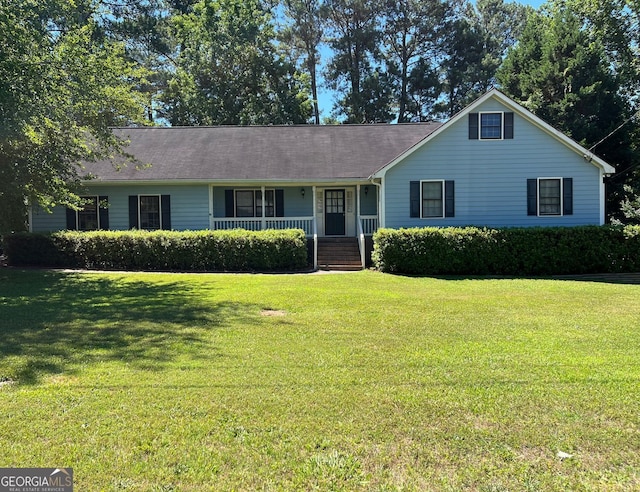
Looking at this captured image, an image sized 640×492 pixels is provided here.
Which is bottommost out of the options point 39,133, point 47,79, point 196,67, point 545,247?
point 545,247

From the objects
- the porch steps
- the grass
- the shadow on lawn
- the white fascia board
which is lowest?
the grass

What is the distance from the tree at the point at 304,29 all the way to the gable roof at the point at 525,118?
21.9 m

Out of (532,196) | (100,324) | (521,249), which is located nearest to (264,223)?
(521,249)

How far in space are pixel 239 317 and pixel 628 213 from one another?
1975cm

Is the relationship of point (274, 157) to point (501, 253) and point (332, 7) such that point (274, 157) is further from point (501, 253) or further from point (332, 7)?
point (332, 7)

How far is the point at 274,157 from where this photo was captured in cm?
1888

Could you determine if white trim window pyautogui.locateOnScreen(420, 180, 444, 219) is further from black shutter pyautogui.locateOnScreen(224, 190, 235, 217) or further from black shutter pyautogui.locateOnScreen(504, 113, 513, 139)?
black shutter pyautogui.locateOnScreen(224, 190, 235, 217)

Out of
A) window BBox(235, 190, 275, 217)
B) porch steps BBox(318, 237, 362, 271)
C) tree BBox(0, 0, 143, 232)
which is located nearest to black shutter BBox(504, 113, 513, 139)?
porch steps BBox(318, 237, 362, 271)

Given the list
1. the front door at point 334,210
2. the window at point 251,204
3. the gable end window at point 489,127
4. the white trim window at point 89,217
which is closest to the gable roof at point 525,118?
the gable end window at point 489,127

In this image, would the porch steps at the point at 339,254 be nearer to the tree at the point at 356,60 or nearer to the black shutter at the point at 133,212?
the black shutter at the point at 133,212

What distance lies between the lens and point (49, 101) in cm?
1093

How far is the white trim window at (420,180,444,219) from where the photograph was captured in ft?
52.9

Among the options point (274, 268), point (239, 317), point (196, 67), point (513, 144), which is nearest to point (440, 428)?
point (239, 317)

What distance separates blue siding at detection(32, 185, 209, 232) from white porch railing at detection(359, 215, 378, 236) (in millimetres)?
5889
